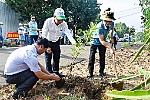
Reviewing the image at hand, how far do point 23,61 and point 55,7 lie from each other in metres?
26.2

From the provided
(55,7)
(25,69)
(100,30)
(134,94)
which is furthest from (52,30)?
(55,7)

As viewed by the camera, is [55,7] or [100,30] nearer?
[100,30]

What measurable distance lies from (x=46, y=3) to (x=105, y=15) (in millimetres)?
24664

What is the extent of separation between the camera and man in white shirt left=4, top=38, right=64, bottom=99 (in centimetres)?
433

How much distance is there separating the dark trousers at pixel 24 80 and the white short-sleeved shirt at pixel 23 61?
0.07 meters

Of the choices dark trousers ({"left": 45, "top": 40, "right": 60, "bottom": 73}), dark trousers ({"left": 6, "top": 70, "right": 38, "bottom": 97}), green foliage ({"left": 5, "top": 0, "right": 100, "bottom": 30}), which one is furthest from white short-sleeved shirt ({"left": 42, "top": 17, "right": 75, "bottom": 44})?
green foliage ({"left": 5, "top": 0, "right": 100, "bottom": 30})

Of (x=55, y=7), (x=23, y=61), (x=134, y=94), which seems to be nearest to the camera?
(x=134, y=94)

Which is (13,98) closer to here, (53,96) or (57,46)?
(53,96)

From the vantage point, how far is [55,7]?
30203mm

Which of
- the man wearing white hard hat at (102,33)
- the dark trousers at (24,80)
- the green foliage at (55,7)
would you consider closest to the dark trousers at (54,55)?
the man wearing white hard hat at (102,33)

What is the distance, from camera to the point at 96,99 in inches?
183

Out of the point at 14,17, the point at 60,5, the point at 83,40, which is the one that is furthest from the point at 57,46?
the point at 60,5

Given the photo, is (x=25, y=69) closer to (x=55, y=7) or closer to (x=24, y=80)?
(x=24, y=80)

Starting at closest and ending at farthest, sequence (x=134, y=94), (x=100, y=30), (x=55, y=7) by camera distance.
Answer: (x=134, y=94) → (x=100, y=30) → (x=55, y=7)
